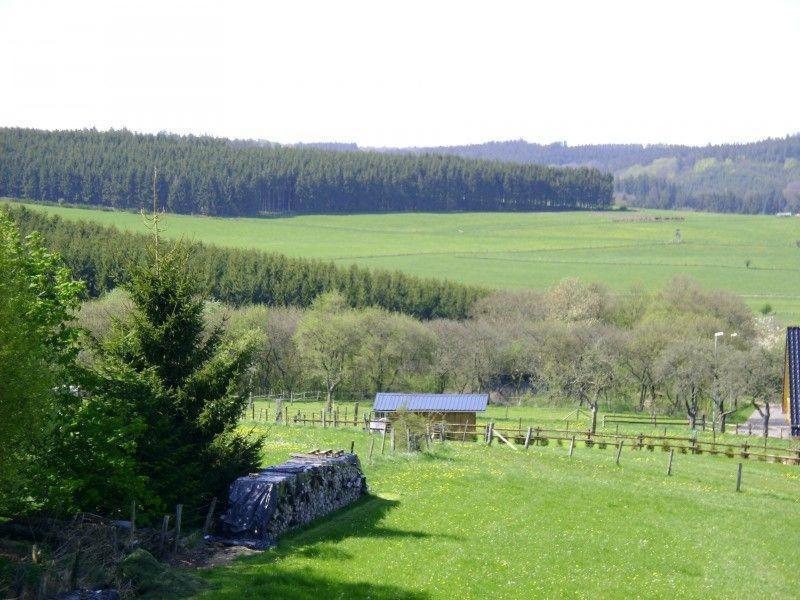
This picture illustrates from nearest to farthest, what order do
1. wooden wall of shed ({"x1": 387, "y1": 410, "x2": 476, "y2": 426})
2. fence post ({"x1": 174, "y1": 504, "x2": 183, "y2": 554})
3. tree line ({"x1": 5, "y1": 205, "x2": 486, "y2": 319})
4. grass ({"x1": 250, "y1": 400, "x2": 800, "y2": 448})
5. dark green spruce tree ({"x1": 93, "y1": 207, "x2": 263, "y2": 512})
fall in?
1. fence post ({"x1": 174, "y1": 504, "x2": 183, "y2": 554})
2. dark green spruce tree ({"x1": 93, "y1": 207, "x2": 263, "y2": 512})
3. wooden wall of shed ({"x1": 387, "y1": 410, "x2": 476, "y2": 426})
4. grass ({"x1": 250, "y1": 400, "x2": 800, "y2": 448})
5. tree line ({"x1": 5, "y1": 205, "x2": 486, "y2": 319})

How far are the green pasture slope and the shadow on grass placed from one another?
303ft

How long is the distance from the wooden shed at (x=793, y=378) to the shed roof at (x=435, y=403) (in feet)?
52.3

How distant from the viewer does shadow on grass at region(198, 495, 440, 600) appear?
1936cm

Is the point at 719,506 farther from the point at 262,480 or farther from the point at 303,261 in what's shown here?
the point at 303,261

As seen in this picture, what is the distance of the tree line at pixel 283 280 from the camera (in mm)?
102312

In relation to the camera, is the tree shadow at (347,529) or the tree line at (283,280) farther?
the tree line at (283,280)

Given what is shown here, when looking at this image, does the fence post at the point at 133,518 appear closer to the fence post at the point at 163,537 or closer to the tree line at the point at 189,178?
the fence post at the point at 163,537

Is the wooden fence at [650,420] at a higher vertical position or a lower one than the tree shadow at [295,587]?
lower

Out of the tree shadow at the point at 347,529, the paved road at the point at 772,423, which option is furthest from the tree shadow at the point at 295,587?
the paved road at the point at 772,423

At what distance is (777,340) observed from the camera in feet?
301

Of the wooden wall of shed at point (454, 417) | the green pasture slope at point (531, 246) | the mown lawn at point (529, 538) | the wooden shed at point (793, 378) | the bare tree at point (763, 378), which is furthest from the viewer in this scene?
the green pasture slope at point (531, 246)

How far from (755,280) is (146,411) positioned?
12216 cm

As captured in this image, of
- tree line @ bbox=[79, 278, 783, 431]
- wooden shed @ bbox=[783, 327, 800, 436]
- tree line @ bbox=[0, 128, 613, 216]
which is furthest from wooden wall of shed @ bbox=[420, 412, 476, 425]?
tree line @ bbox=[0, 128, 613, 216]

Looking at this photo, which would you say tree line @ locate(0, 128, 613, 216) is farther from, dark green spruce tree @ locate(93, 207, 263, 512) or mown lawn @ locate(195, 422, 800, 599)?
dark green spruce tree @ locate(93, 207, 263, 512)
